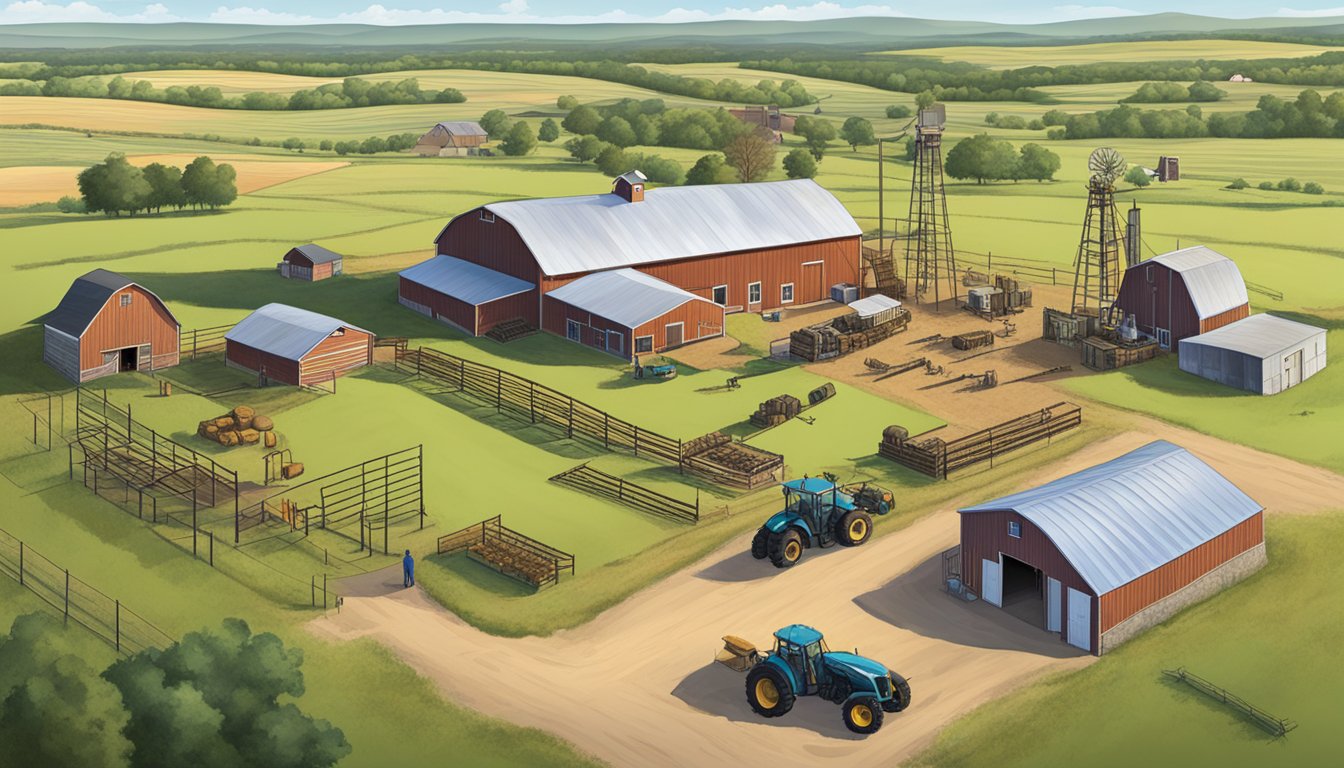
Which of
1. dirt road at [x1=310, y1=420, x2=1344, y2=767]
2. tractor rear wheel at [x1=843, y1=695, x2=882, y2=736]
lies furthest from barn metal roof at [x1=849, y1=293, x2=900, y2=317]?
tractor rear wheel at [x1=843, y1=695, x2=882, y2=736]

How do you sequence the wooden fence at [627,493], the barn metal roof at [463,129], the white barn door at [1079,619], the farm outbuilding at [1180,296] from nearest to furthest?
the white barn door at [1079,619] < the wooden fence at [627,493] < the farm outbuilding at [1180,296] < the barn metal roof at [463,129]

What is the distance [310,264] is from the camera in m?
97.1

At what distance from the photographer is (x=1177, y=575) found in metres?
46.1

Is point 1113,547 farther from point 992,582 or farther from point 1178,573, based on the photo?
point 992,582

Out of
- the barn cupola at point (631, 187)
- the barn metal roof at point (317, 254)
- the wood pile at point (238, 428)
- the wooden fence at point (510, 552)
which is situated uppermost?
the barn cupola at point (631, 187)

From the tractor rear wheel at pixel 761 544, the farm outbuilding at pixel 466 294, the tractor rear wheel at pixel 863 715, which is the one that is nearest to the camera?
the tractor rear wheel at pixel 863 715

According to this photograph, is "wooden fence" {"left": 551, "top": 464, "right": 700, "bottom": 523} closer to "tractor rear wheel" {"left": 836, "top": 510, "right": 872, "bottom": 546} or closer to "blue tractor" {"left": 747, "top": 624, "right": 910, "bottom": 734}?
"tractor rear wheel" {"left": 836, "top": 510, "right": 872, "bottom": 546}

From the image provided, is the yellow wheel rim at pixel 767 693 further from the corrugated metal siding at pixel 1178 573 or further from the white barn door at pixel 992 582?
the corrugated metal siding at pixel 1178 573

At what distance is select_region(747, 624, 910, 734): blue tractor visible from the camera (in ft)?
129

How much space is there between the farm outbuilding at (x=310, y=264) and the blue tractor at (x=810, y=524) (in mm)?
53919

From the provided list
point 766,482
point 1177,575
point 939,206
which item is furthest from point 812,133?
point 1177,575

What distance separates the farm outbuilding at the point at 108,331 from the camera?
239 ft

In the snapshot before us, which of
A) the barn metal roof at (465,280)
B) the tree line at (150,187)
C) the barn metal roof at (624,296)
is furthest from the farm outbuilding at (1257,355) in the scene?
the tree line at (150,187)

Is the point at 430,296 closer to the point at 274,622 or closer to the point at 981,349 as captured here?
the point at 981,349
